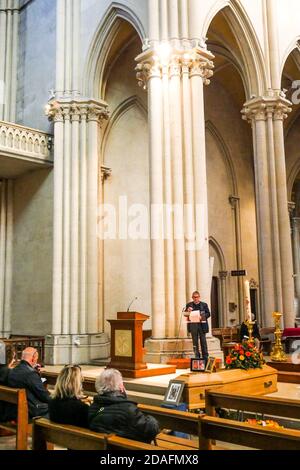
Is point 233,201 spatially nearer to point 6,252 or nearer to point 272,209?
point 272,209

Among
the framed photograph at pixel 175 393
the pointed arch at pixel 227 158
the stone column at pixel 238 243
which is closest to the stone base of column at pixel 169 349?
the framed photograph at pixel 175 393

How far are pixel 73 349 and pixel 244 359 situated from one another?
21.9 feet

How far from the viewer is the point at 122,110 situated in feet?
54.9

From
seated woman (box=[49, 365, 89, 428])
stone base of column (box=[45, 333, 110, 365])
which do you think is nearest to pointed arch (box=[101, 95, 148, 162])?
stone base of column (box=[45, 333, 110, 365])

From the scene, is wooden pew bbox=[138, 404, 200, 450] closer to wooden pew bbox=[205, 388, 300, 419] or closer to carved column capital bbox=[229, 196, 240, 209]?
wooden pew bbox=[205, 388, 300, 419]

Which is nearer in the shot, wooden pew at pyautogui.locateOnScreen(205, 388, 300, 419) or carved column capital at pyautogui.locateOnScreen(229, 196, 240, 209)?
wooden pew at pyautogui.locateOnScreen(205, 388, 300, 419)

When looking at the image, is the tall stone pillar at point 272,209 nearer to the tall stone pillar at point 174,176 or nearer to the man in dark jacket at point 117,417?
the tall stone pillar at point 174,176

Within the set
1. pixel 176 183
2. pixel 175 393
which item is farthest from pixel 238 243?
pixel 175 393

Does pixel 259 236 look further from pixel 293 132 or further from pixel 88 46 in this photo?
pixel 293 132

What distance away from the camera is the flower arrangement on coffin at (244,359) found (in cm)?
782

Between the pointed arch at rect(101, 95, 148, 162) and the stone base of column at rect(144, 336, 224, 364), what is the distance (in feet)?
24.4

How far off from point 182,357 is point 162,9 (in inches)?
305

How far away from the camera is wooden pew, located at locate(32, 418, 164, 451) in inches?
128

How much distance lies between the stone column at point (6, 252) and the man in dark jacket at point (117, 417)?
12.9m
